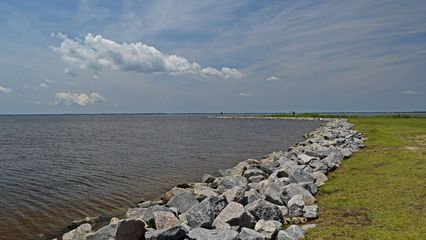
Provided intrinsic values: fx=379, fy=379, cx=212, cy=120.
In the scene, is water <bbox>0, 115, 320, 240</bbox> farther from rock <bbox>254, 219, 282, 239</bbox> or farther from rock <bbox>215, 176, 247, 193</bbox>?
rock <bbox>254, 219, 282, 239</bbox>

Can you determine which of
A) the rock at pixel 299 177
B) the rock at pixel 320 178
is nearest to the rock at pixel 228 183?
the rock at pixel 299 177

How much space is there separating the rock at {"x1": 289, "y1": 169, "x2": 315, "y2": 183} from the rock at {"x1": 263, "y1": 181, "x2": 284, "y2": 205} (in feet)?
4.19

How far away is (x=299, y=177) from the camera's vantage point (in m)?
13.1

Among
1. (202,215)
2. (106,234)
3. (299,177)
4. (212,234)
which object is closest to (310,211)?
(202,215)

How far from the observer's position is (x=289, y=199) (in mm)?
10742

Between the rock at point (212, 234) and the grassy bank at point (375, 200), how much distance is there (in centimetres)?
190

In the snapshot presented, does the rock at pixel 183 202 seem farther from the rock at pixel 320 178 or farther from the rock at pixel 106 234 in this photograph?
the rock at pixel 320 178

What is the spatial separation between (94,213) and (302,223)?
24.2 ft

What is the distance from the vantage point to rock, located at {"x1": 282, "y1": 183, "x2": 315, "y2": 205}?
10.9 m

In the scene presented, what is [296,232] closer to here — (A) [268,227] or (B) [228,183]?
(A) [268,227]

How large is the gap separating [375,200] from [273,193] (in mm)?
2893

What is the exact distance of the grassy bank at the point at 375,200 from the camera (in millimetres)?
8273

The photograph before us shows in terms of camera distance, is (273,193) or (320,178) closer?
(273,193)

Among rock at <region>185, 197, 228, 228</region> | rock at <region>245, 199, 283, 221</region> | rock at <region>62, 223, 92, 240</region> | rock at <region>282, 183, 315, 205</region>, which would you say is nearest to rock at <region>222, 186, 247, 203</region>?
rock at <region>245, 199, 283, 221</region>
